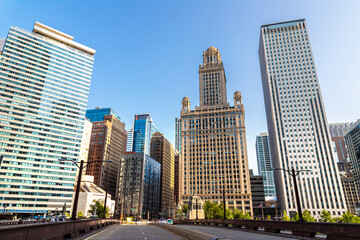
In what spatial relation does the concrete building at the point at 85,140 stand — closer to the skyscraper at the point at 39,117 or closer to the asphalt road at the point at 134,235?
the skyscraper at the point at 39,117

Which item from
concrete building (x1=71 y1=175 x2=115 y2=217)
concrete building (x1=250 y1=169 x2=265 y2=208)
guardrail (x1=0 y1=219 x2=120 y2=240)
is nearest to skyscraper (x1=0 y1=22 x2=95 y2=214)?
concrete building (x1=71 y1=175 x2=115 y2=217)

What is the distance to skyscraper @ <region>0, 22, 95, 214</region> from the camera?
11169 cm

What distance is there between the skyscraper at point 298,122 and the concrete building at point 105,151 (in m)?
111

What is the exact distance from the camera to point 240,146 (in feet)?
446

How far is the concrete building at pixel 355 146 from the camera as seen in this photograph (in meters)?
157

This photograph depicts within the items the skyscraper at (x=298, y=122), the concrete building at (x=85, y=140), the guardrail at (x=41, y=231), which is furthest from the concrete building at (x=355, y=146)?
the concrete building at (x=85, y=140)

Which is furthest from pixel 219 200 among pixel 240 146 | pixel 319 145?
pixel 319 145

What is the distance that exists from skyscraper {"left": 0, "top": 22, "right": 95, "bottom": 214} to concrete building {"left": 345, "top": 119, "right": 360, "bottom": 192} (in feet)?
607

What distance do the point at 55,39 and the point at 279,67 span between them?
143 m

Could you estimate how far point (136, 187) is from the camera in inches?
5837

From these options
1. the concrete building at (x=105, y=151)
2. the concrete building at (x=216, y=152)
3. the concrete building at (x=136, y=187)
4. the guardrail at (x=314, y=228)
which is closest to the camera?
the guardrail at (x=314, y=228)

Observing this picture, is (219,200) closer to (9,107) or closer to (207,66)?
(207,66)

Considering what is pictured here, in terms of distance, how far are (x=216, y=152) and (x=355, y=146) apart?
10635 cm

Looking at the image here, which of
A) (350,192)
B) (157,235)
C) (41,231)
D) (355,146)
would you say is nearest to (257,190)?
(350,192)
